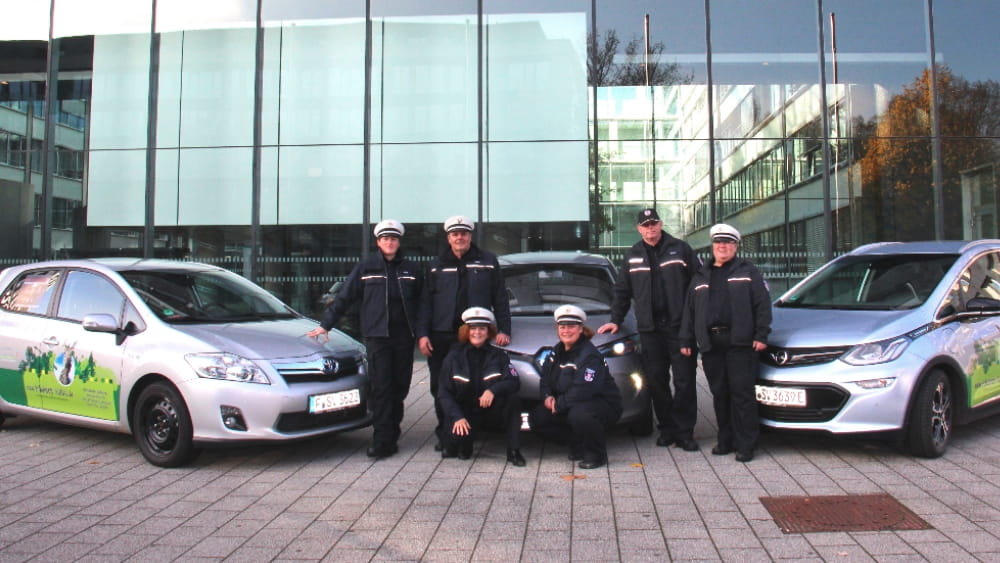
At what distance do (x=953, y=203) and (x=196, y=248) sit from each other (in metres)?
12.3

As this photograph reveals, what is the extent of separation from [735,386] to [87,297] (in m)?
5.03

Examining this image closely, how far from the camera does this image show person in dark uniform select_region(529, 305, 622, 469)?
16.8 feet

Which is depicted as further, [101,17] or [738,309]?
[101,17]

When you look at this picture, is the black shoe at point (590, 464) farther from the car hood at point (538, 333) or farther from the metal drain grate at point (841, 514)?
the metal drain grate at point (841, 514)

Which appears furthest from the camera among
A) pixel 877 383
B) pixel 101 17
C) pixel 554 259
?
pixel 101 17

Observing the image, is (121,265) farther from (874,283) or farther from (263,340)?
(874,283)

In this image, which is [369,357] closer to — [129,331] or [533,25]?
[129,331]

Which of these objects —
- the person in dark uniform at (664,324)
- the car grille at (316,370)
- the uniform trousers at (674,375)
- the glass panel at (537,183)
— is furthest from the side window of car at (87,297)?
the glass panel at (537,183)

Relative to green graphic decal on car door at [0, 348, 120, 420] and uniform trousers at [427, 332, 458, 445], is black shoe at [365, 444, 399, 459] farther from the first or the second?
green graphic decal on car door at [0, 348, 120, 420]

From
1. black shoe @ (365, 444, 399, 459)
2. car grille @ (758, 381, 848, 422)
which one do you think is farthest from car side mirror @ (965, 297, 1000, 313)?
black shoe @ (365, 444, 399, 459)

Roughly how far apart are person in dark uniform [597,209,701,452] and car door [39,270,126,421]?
3.64 metres

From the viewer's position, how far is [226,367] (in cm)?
504

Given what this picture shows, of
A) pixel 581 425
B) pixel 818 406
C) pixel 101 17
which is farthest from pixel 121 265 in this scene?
pixel 101 17

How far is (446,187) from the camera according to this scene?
12188 mm
